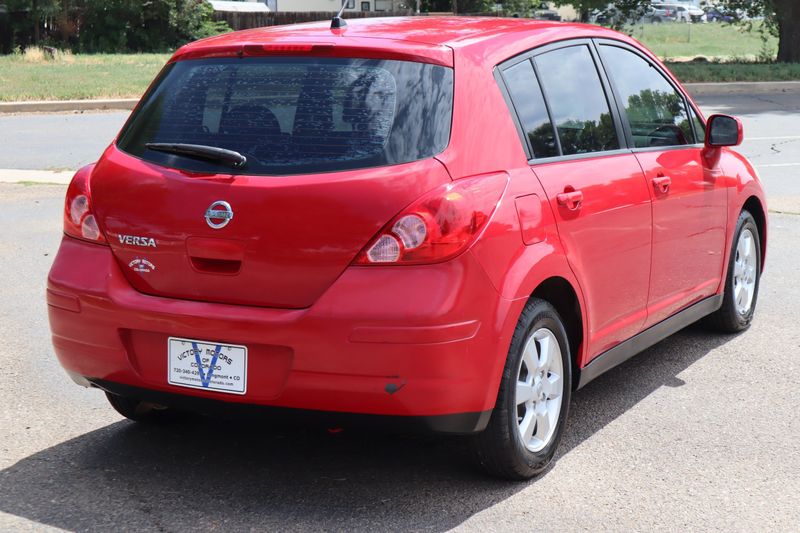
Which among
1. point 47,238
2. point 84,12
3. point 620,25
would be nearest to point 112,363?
point 47,238

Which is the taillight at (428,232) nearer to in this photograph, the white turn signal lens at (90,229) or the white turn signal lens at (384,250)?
the white turn signal lens at (384,250)

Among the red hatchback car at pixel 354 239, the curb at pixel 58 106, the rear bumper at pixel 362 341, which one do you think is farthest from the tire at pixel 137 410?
the curb at pixel 58 106

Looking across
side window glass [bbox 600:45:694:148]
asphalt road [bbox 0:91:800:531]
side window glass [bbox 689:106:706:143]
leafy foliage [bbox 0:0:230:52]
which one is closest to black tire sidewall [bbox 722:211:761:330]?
asphalt road [bbox 0:91:800:531]

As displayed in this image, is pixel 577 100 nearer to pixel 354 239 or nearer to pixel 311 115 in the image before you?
pixel 311 115

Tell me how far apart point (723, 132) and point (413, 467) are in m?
2.50

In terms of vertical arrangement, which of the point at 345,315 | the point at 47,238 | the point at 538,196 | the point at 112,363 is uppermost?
the point at 538,196

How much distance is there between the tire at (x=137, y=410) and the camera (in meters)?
4.76

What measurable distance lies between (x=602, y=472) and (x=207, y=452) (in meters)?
1.57

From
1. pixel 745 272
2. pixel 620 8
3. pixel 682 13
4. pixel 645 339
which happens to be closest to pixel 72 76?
pixel 620 8

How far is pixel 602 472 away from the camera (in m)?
4.48

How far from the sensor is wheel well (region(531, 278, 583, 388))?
14.6ft

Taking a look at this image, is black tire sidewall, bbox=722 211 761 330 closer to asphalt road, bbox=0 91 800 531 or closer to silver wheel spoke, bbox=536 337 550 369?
asphalt road, bbox=0 91 800 531

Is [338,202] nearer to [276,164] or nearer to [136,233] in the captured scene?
[276,164]

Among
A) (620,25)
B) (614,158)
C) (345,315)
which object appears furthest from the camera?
(620,25)
